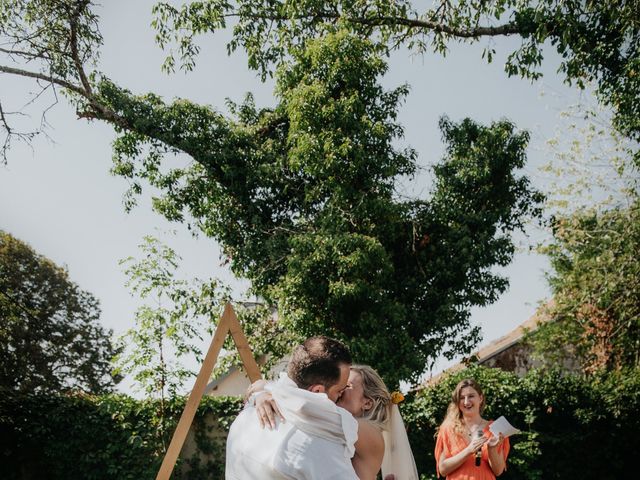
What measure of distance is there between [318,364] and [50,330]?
77.4 ft

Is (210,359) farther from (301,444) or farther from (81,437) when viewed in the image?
(81,437)

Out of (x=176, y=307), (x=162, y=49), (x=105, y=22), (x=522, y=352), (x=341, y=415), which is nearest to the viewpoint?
(x=341, y=415)

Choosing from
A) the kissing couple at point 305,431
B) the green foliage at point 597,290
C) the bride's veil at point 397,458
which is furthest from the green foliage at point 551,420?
the kissing couple at point 305,431

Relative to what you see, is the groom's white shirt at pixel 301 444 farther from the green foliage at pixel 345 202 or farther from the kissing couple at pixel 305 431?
the green foliage at pixel 345 202

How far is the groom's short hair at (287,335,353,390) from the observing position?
2303mm

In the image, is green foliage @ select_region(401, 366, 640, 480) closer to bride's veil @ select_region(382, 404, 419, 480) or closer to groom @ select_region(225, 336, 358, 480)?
bride's veil @ select_region(382, 404, 419, 480)

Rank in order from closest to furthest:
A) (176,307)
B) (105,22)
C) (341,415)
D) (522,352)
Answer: (341,415) → (176,307) → (105,22) → (522,352)

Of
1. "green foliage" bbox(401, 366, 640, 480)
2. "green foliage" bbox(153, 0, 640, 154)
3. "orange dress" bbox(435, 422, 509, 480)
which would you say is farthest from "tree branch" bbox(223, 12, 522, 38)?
"orange dress" bbox(435, 422, 509, 480)

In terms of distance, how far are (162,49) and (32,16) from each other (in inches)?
116

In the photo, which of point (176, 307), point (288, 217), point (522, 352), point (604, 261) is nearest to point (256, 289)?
point (288, 217)

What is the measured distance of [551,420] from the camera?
1136 centimetres

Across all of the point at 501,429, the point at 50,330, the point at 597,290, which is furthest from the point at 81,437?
the point at 50,330

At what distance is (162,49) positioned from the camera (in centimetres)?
1274

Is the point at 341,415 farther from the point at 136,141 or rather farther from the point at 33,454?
the point at 136,141
